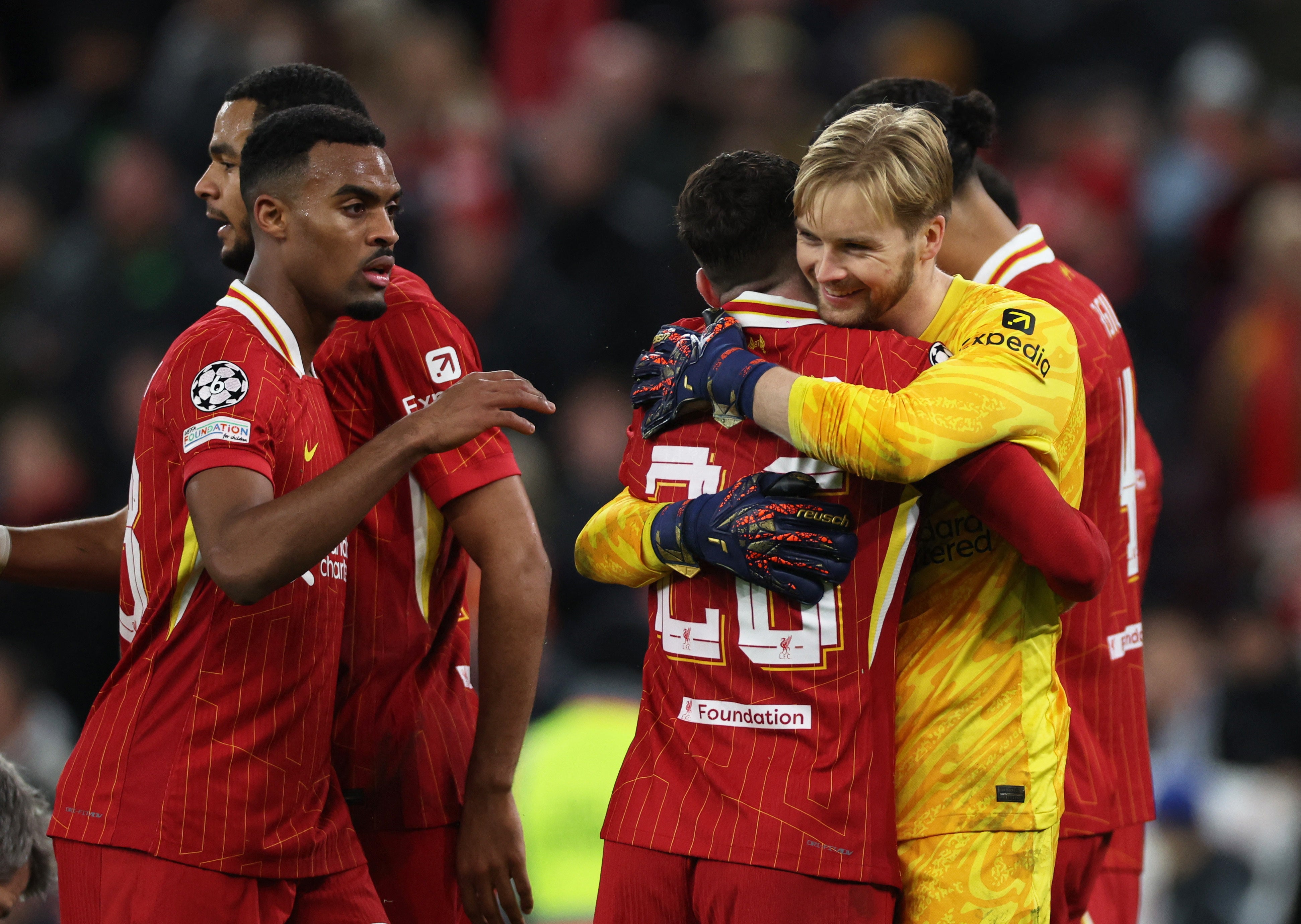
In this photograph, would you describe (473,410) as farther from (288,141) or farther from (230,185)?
(230,185)

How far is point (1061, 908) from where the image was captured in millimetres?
3441

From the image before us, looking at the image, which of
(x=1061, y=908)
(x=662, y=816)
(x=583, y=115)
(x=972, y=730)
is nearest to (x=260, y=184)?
(x=662, y=816)

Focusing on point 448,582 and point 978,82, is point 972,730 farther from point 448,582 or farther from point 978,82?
point 978,82

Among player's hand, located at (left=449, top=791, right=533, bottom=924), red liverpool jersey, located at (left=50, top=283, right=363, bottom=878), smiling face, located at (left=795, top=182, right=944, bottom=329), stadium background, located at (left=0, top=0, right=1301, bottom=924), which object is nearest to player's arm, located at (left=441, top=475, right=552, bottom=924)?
player's hand, located at (left=449, top=791, right=533, bottom=924)

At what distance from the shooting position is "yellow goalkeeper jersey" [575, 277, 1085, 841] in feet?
9.70

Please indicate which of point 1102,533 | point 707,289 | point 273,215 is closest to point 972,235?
point 1102,533

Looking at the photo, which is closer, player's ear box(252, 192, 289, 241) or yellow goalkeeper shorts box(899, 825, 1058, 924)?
yellow goalkeeper shorts box(899, 825, 1058, 924)

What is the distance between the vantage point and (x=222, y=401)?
9.96 feet

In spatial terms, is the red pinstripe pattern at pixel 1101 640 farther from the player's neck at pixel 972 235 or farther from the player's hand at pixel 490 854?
the player's hand at pixel 490 854

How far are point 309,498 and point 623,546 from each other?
0.59 meters

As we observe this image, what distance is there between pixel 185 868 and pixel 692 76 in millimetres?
7301

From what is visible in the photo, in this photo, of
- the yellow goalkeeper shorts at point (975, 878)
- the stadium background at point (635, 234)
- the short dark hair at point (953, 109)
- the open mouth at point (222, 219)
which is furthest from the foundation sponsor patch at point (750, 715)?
the stadium background at point (635, 234)

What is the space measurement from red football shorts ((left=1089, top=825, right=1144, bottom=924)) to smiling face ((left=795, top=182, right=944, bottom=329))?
1622 mm

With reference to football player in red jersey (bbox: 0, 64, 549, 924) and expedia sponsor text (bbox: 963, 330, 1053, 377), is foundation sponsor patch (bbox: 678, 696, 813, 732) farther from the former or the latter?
expedia sponsor text (bbox: 963, 330, 1053, 377)
